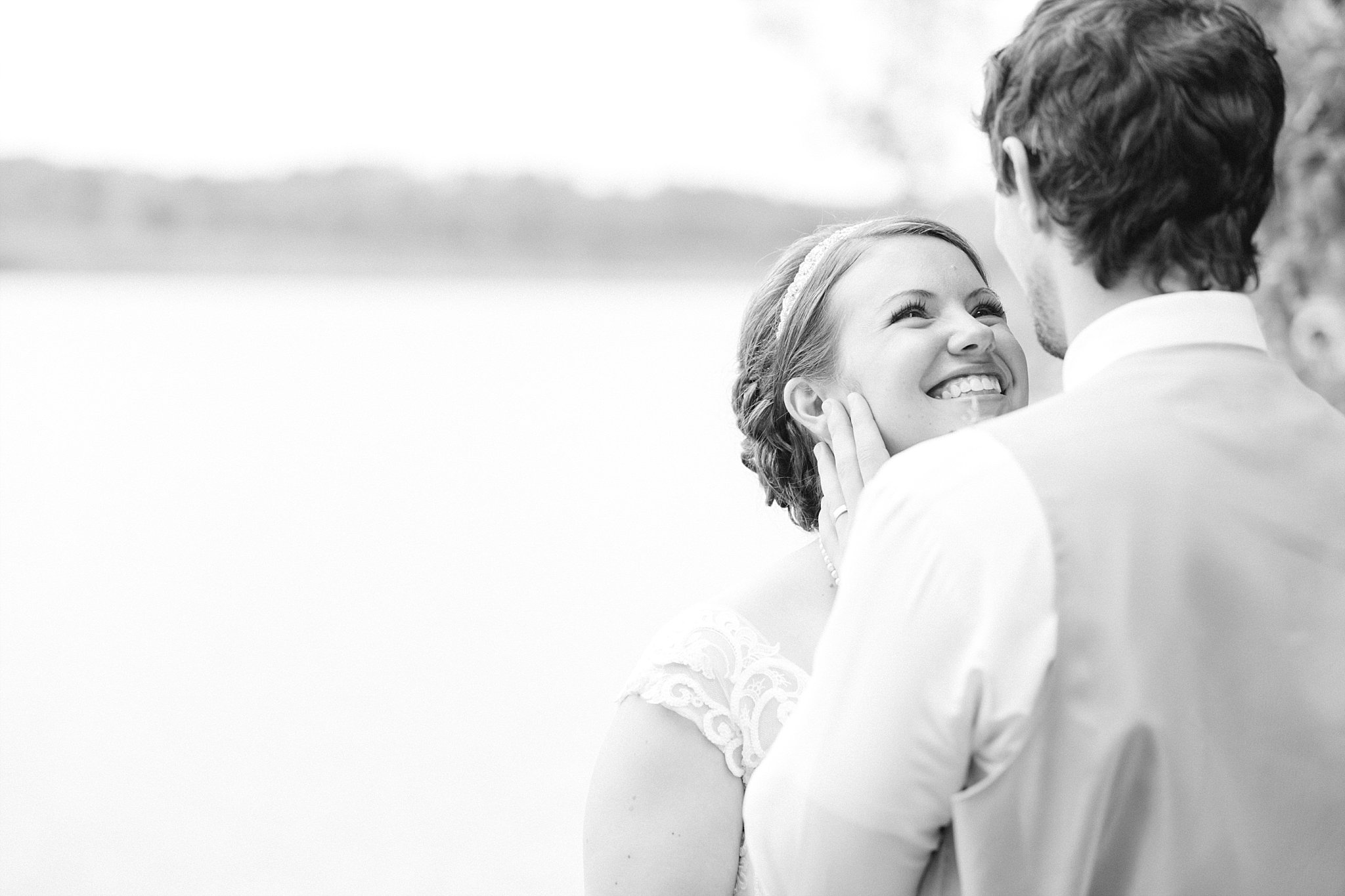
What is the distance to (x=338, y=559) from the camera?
28.4ft

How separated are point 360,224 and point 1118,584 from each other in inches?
320

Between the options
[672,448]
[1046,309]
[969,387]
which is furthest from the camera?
[672,448]

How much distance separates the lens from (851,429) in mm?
2047

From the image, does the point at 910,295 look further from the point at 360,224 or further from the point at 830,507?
the point at 360,224

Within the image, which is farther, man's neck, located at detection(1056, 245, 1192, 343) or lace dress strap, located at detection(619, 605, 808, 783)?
lace dress strap, located at detection(619, 605, 808, 783)

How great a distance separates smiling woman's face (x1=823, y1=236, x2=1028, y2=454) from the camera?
6.57 ft

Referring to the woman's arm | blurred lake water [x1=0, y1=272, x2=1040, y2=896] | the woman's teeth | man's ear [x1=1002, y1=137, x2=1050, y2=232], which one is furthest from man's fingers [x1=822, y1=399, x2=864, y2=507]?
man's ear [x1=1002, y1=137, x2=1050, y2=232]

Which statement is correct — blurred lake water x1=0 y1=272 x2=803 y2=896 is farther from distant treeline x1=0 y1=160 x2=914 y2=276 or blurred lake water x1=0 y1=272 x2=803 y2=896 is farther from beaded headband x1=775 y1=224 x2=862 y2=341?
distant treeline x1=0 y1=160 x2=914 y2=276

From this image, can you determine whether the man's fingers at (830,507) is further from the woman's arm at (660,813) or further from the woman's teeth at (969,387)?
the woman's arm at (660,813)

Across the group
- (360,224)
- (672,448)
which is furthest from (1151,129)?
(672,448)

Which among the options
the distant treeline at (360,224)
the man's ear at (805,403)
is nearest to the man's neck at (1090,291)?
the man's ear at (805,403)

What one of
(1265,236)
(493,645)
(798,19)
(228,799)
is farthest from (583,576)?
(1265,236)

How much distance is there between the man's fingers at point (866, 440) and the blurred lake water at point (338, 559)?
2.05 ft

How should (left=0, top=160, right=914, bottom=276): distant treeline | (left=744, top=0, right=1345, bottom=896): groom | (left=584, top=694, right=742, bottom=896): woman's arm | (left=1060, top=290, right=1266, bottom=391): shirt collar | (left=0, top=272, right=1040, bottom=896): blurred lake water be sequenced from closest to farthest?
(left=744, top=0, right=1345, bottom=896): groom → (left=1060, top=290, right=1266, bottom=391): shirt collar → (left=584, top=694, right=742, bottom=896): woman's arm → (left=0, top=272, right=1040, bottom=896): blurred lake water → (left=0, top=160, right=914, bottom=276): distant treeline
